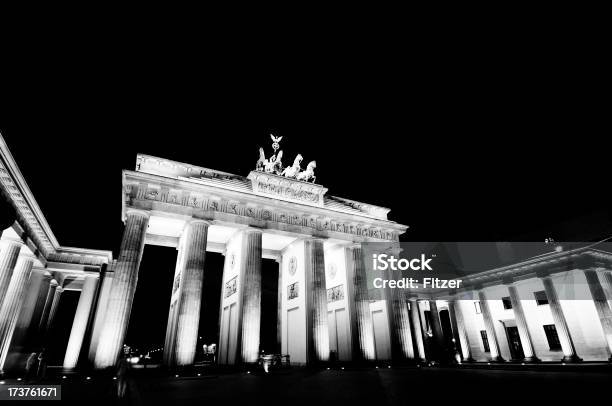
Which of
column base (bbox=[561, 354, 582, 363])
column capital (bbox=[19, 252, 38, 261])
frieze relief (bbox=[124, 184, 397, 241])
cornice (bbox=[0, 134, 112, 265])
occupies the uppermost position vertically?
frieze relief (bbox=[124, 184, 397, 241])

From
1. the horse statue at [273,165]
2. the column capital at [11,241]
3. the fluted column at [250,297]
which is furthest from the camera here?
the horse statue at [273,165]

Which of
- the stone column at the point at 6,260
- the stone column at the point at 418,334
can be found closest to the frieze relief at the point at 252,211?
the stone column at the point at 6,260

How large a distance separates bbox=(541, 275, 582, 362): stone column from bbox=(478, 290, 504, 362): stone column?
661cm

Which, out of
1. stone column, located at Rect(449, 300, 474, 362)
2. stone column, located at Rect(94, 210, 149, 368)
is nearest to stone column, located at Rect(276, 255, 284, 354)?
stone column, located at Rect(94, 210, 149, 368)

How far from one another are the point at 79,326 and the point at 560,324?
39.2m

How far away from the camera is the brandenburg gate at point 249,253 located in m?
18.9

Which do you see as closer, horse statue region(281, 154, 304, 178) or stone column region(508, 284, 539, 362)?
horse statue region(281, 154, 304, 178)

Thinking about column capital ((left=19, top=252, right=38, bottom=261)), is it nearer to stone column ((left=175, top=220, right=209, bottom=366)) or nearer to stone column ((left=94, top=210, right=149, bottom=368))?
stone column ((left=94, top=210, right=149, bottom=368))

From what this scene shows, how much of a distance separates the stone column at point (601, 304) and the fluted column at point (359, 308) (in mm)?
18652

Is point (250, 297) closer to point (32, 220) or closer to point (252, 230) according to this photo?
point (252, 230)

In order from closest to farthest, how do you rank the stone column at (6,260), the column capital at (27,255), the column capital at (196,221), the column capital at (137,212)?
the stone column at (6,260)
the column capital at (137,212)
the column capital at (27,255)
the column capital at (196,221)

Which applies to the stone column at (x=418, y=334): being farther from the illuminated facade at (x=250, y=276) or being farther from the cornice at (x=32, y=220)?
the cornice at (x=32, y=220)

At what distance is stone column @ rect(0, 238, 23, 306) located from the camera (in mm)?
18250

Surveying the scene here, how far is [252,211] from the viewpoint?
23.4 metres
